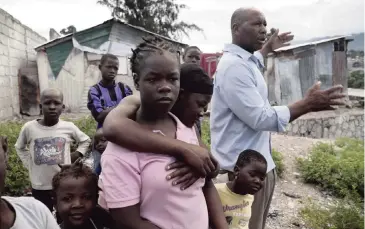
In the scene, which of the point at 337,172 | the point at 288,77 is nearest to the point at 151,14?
the point at 288,77

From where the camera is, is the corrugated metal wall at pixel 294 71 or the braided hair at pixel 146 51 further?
the corrugated metal wall at pixel 294 71

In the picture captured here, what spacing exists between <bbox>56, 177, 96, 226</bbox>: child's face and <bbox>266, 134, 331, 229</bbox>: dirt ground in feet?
11.6

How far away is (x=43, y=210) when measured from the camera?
1.12 metres

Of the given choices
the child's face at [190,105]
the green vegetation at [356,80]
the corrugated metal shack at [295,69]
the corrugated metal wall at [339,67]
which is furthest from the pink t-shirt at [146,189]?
the green vegetation at [356,80]

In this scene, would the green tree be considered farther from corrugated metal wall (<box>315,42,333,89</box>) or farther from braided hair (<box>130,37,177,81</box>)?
braided hair (<box>130,37,177,81</box>)

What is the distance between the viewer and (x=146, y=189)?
3.77 feet

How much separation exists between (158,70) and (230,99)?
3.23ft

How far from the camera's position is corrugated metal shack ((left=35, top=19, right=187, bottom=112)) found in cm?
1130

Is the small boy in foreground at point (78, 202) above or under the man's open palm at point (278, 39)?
under

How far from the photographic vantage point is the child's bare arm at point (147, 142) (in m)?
1.17

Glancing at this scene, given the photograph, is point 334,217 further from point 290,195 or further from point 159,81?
point 159,81

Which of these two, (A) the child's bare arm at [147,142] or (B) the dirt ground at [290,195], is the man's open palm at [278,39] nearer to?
(A) the child's bare arm at [147,142]

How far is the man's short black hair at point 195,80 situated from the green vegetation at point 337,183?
3600 mm

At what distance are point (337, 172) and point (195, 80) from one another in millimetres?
5639
